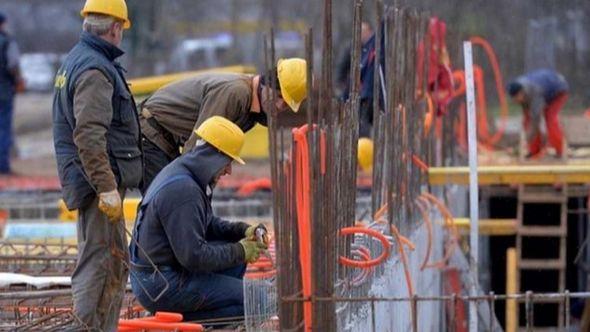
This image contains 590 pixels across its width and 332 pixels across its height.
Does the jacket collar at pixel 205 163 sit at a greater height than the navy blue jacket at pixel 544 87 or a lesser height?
greater

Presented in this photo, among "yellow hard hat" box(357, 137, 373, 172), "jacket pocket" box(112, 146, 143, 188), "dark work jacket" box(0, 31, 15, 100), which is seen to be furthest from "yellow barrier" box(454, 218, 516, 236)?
"dark work jacket" box(0, 31, 15, 100)

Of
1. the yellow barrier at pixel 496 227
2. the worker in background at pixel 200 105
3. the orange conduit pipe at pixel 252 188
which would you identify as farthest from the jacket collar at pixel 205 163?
the orange conduit pipe at pixel 252 188

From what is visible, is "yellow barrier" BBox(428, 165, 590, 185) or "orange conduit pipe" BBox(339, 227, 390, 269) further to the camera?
"yellow barrier" BBox(428, 165, 590, 185)

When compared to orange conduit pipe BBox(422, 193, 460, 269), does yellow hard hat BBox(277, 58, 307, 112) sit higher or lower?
higher

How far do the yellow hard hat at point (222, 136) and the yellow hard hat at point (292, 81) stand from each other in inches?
38.2

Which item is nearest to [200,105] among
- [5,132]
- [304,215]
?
[304,215]

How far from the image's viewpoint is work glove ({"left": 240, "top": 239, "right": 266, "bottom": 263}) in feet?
30.8

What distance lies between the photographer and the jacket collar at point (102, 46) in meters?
9.20

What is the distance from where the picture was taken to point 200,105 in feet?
35.3

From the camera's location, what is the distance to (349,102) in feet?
31.1

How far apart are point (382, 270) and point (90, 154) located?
6.88ft

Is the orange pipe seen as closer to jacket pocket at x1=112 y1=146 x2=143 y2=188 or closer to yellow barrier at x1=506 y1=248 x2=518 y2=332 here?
jacket pocket at x1=112 y1=146 x2=143 y2=188

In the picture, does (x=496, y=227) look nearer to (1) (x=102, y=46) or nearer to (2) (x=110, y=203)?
(1) (x=102, y=46)

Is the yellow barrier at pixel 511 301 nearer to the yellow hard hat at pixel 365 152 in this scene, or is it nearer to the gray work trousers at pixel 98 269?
the yellow hard hat at pixel 365 152
